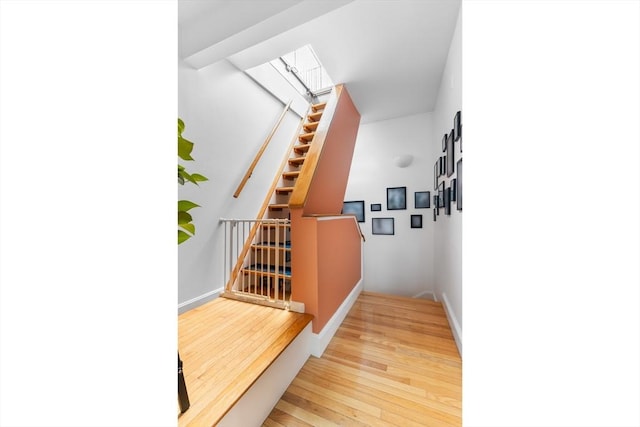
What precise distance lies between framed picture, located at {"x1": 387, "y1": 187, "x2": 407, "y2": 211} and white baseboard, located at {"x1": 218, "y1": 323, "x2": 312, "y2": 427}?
2.91m

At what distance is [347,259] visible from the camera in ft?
9.05

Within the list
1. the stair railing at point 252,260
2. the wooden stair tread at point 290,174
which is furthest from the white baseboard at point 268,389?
the wooden stair tread at point 290,174

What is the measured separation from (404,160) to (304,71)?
2.40m

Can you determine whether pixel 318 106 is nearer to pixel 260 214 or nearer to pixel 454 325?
pixel 260 214

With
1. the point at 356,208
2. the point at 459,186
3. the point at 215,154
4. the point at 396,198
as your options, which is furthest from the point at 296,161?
the point at 459,186

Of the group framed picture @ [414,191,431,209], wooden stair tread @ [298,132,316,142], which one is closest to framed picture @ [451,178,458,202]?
framed picture @ [414,191,431,209]

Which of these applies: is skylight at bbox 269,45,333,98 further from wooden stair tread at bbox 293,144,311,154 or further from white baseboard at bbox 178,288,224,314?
white baseboard at bbox 178,288,224,314
